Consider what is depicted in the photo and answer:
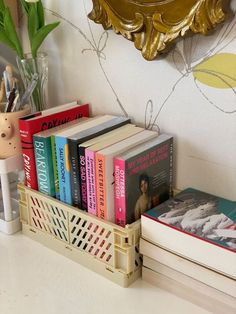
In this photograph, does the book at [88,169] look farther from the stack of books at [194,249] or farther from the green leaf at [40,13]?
the green leaf at [40,13]

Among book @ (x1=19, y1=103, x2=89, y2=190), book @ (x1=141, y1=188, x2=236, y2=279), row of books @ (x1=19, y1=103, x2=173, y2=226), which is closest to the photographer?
book @ (x1=141, y1=188, x2=236, y2=279)

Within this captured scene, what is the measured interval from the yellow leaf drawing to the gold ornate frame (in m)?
0.06

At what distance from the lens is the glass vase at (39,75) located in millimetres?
985

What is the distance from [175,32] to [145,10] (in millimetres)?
76

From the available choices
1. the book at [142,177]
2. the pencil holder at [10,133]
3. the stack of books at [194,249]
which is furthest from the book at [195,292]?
the pencil holder at [10,133]

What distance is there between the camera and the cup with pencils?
3.03 ft

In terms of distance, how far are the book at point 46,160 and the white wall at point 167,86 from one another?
0.15 metres

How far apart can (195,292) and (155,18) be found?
0.47 meters

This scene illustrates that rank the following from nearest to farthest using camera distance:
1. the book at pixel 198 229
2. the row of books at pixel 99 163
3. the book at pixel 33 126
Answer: the book at pixel 198 229, the row of books at pixel 99 163, the book at pixel 33 126

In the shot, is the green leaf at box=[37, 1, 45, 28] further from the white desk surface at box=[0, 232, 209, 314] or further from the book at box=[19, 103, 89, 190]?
the white desk surface at box=[0, 232, 209, 314]

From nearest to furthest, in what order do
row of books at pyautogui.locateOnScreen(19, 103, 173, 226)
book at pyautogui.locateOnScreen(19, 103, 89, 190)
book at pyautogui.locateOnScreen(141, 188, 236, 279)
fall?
book at pyautogui.locateOnScreen(141, 188, 236, 279) → row of books at pyautogui.locateOnScreen(19, 103, 173, 226) → book at pyautogui.locateOnScreen(19, 103, 89, 190)

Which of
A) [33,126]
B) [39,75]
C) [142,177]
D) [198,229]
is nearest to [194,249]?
[198,229]

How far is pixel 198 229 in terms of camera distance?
2.40 feet

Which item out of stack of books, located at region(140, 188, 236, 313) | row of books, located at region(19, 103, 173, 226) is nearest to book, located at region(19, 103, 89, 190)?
row of books, located at region(19, 103, 173, 226)
